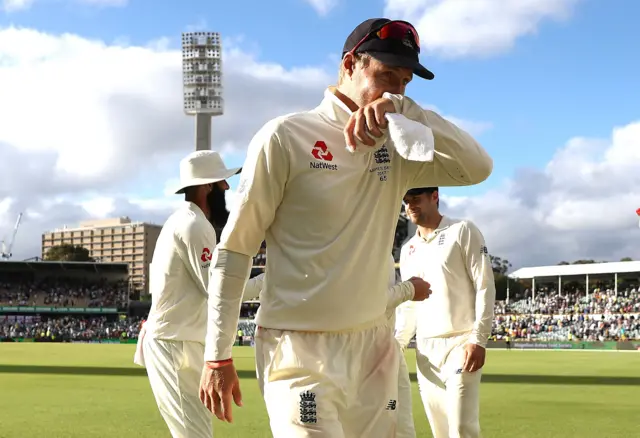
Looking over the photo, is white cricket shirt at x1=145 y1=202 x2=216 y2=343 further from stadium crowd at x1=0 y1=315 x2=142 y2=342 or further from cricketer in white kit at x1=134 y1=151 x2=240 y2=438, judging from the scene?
stadium crowd at x1=0 y1=315 x2=142 y2=342

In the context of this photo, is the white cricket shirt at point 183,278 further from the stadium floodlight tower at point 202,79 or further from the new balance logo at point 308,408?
the stadium floodlight tower at point 202,79

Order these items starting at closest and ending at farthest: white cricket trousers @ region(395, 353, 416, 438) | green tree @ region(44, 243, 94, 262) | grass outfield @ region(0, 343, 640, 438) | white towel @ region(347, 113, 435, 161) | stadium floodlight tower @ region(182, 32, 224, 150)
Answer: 1. white towel @ region(347, 113, 435, 161)
2. white cricket trousers @ region(395, 353, 416, 438)
3. grass outfield @ region(0, 343, 640, 438)
4. stadium floodlight tower @ region(182, 32, 224, 150)
5. green tree @ region(44, 243, 94, 262)

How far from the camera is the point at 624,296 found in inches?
2682

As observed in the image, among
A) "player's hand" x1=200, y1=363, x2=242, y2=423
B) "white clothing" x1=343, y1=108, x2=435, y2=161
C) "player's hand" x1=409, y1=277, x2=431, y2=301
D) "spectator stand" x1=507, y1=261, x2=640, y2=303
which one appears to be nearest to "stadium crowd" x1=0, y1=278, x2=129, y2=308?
"spectator stand" x1=507, y1=261, x2=640, y2=303

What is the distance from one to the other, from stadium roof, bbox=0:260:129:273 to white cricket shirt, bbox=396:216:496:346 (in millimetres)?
81848

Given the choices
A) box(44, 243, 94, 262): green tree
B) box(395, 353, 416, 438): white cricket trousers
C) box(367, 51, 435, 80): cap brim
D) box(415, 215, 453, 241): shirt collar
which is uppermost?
box(44, 243, 94, 262): green tree

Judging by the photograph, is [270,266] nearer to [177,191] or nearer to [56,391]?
[177,191]

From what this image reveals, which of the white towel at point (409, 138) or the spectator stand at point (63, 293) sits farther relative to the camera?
the spectator stand at point (63, 293)

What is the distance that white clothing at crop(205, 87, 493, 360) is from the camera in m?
3.14

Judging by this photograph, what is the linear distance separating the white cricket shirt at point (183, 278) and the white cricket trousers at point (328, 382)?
7.56ft

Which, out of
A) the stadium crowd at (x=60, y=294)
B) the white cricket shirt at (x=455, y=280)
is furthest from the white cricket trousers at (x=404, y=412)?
the stadium crowd at (x=60, y=294)

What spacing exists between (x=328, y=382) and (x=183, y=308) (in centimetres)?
268

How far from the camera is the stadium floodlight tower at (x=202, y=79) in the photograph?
76.6 meters

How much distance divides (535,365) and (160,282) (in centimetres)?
2379
